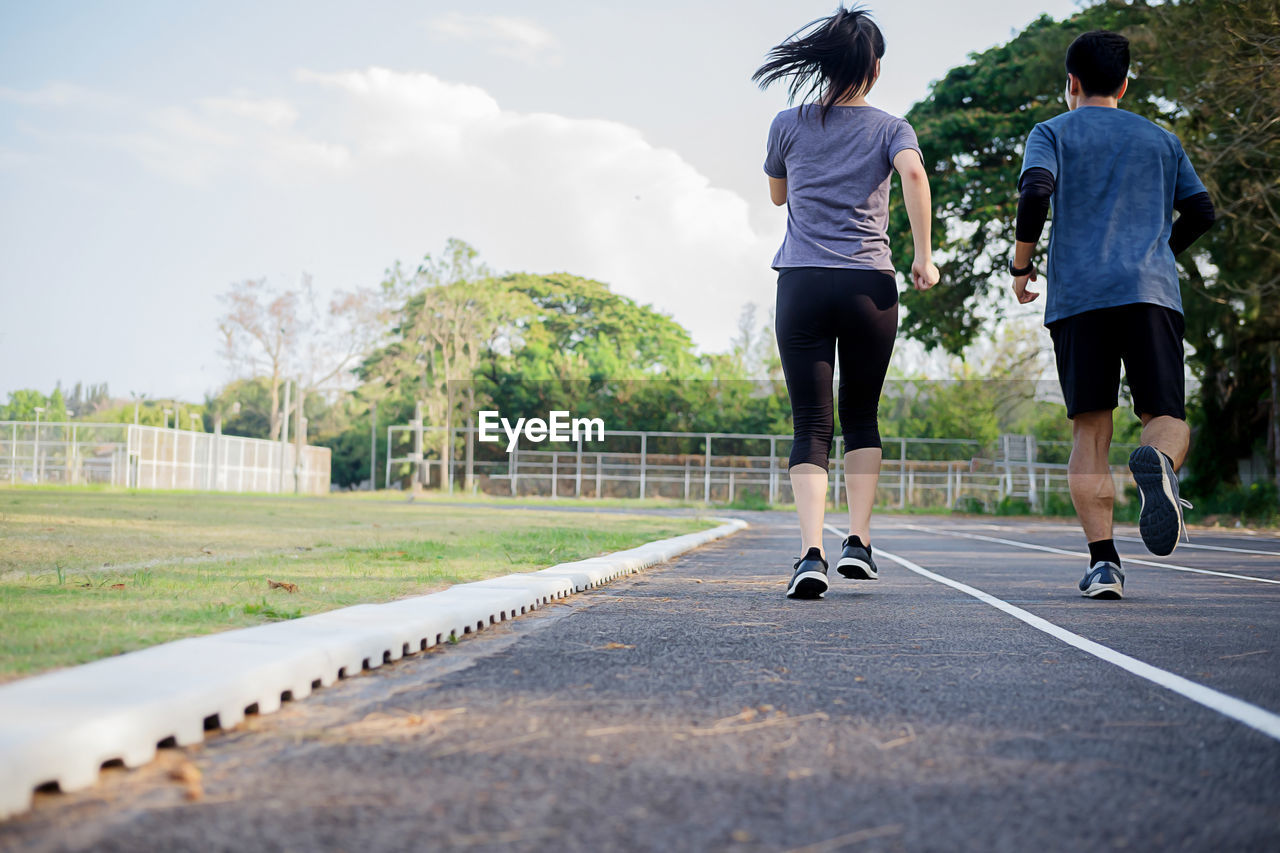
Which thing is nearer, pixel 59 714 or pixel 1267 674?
pixel 59 714

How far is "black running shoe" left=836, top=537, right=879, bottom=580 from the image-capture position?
4867mm

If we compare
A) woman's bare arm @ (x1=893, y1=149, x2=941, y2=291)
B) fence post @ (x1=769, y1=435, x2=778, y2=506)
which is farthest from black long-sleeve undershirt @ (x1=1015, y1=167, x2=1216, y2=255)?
fence post @ (x1=769, y1=435, x2=778, y2=506)

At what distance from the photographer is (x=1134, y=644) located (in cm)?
323

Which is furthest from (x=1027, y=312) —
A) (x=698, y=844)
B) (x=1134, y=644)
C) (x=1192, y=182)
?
(x=698, y=844)

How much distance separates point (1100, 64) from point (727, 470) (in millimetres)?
35807

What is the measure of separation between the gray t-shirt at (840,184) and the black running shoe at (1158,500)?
140 cm

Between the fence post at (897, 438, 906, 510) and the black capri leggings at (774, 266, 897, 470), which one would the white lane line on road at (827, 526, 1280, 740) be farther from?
the fence post at (897, 438, 906, 510)

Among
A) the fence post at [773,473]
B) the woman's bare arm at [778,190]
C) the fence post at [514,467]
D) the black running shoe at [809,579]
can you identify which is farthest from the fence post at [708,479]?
the black running shoe at [809,579]

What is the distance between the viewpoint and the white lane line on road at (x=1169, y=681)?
215 cm

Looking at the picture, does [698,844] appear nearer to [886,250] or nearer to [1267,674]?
[1267,674]

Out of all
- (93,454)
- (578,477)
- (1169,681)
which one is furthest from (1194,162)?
(93,454)

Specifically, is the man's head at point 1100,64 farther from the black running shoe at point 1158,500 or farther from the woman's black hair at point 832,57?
the black running shoe at point 1158,500

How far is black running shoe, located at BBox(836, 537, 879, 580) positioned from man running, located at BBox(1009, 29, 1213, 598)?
36.2 inches

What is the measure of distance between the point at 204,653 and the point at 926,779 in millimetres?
1558
